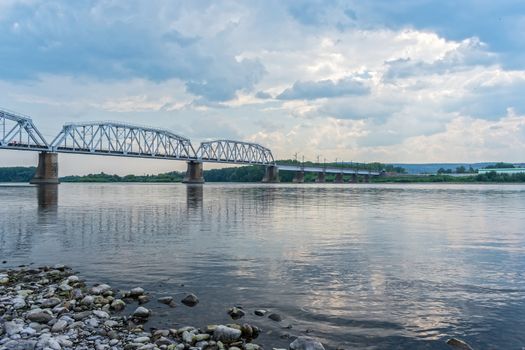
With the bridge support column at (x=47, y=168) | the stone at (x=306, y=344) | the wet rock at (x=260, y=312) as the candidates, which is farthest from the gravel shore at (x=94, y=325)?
the bridge support column at (x=47, y=168)

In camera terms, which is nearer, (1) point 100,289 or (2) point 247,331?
(2) point 247,331

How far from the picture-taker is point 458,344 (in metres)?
9.64

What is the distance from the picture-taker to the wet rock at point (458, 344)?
376 inches

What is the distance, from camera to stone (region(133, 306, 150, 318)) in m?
11.2

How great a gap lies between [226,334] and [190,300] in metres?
3.20

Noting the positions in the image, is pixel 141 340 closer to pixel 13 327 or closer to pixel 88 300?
pixel 13 327

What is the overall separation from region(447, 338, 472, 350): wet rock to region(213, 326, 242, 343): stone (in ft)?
15.3

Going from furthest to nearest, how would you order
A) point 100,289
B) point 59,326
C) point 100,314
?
point 100,289 → point 100,314 → point 59,326

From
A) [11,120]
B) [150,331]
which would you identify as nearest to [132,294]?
[150,331]

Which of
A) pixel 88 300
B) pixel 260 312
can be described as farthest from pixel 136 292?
pixel 260 312

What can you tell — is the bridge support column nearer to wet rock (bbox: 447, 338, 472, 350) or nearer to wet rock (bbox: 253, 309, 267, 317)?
wet rock (bbox: 253, 309, 267, 317)

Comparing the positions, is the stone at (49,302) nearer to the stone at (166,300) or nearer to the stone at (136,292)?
the stone at (136,292)

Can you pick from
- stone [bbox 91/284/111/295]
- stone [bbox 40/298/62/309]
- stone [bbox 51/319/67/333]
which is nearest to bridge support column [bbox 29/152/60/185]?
stone [bbox 91/284/111/295]

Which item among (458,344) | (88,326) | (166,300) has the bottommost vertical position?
(458,344)
